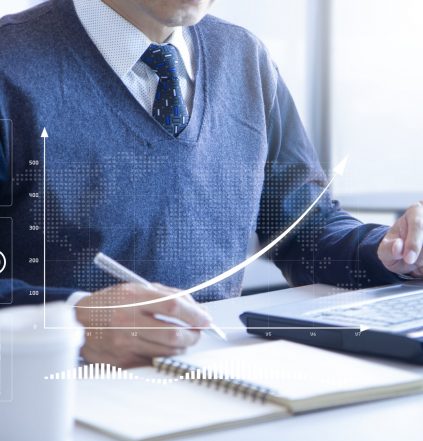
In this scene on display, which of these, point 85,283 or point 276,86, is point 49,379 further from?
point 276,86

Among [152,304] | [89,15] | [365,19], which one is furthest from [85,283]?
[365,19]

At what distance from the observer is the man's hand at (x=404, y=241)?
0.98 m

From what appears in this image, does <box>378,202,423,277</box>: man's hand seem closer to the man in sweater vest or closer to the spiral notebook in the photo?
the man in sweater vest

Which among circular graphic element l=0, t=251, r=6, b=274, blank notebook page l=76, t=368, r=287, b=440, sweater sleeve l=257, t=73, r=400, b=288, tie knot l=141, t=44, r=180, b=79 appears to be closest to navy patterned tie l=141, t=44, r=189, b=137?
tie knot l=141, t=44, r=180, b=79

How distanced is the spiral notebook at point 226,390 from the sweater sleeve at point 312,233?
203 millimetres

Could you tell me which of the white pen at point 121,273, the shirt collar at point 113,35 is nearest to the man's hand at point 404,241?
the white pen at point 121,273

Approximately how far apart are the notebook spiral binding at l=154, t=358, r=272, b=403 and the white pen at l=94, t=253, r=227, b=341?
74 millimetres

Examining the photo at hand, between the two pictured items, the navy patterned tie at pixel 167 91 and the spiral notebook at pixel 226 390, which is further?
the navy patterned tie at pixel 167 91

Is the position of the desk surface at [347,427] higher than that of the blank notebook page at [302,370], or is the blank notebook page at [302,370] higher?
the blank notebook page at [302,370]

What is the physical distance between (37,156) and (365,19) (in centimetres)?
137

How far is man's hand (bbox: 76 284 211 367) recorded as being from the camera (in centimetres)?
68

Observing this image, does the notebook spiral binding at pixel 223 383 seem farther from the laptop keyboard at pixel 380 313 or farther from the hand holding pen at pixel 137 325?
the laptop keyboard at pixel 380 313

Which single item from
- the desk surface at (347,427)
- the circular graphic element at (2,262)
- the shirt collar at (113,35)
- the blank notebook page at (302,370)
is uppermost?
the shirt collar at (113,35)

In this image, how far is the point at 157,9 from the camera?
0.95 m
